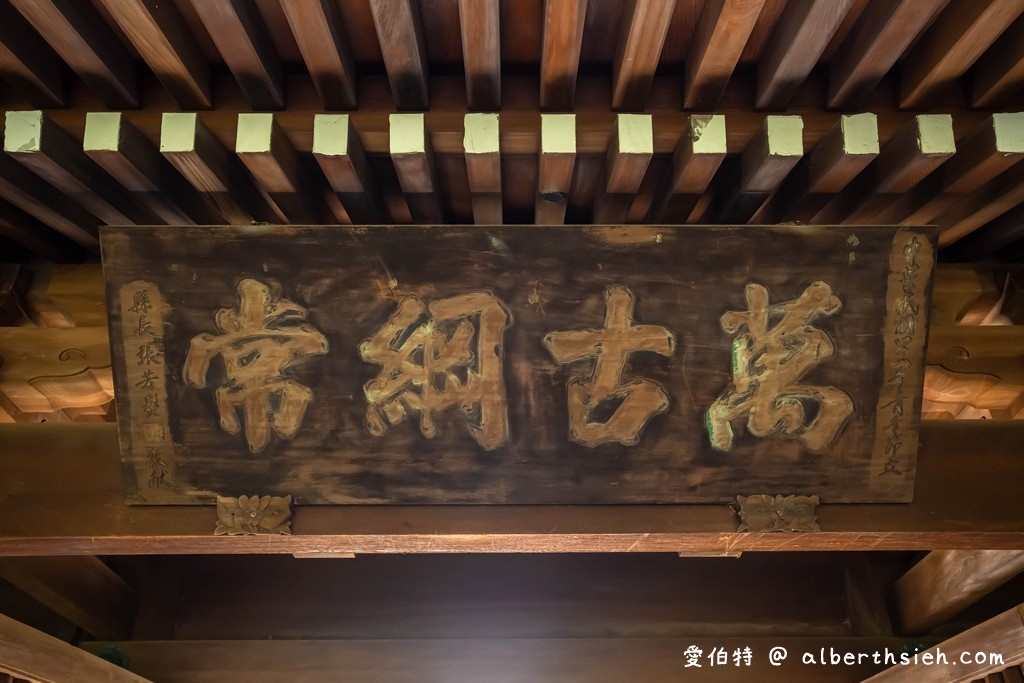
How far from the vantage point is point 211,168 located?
2.70 metres

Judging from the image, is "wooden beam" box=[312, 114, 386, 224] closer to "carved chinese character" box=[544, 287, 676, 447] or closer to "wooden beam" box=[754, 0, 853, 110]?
"carved chinese character" box=[544, 287, 676, 447]

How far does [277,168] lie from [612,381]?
58.6 inches

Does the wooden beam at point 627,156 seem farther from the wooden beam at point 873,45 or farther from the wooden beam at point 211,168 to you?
the wooden beam at point 211,168

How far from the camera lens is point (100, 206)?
117 inches

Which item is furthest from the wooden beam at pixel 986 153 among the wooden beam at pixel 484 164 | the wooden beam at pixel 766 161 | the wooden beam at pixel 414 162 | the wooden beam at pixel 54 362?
the wooden beam at pixel 54 362

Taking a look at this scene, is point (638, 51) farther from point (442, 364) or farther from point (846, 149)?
point (442, 364)

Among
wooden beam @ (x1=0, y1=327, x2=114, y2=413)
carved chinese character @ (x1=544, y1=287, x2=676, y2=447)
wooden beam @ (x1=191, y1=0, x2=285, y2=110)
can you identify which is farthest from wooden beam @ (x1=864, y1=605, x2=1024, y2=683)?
wooden beam @ (x1=0, y1=327, x2=114, y2=413)

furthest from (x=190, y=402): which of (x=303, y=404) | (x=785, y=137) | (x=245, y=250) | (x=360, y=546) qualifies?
(x=785, y=137)

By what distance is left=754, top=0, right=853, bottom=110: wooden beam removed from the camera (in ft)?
7.52

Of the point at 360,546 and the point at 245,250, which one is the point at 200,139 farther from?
the point at 360,546

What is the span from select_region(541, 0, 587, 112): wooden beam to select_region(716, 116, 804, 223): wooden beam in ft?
2.28

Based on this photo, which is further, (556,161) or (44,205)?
(44,205)

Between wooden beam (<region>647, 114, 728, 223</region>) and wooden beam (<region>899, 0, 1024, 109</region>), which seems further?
wooden beam (<region>647, 114, 728, 223</region>)

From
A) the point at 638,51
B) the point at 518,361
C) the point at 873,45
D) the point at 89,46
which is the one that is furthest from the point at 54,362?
the point at 873,45
